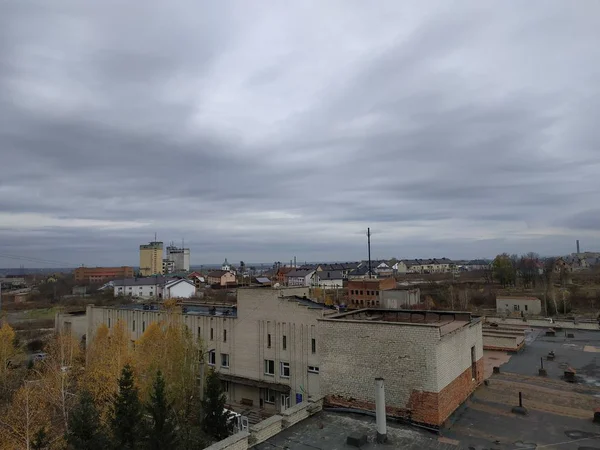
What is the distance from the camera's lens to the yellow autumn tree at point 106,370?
2956 centimetres

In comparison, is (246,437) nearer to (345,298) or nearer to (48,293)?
(345,298)

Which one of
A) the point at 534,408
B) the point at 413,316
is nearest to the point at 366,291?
the point at 413,316

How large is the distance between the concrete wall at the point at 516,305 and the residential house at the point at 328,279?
66676 millimetres

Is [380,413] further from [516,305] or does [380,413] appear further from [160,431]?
[516,305]

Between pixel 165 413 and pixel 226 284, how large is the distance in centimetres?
12358

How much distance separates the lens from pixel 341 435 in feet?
52.2

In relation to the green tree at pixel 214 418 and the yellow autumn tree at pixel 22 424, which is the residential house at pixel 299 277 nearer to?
the green tree at pixel 214 418

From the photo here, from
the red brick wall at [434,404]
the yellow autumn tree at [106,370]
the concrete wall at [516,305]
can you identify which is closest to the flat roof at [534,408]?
the red brick wall at [434,404]

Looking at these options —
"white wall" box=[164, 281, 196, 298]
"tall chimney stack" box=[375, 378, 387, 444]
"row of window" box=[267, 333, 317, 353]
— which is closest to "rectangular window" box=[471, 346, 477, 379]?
"tall chimney stack" box=[375, 378, 387, 444]

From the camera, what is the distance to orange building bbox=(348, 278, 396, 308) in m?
87.7

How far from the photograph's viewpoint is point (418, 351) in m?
17.5

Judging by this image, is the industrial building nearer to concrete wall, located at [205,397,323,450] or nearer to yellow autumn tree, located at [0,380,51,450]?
concrete wall, located at [205,397,323,450]

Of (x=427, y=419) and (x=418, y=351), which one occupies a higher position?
(x=418, y=351)

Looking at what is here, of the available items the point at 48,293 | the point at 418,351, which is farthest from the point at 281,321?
the point at 48,293
